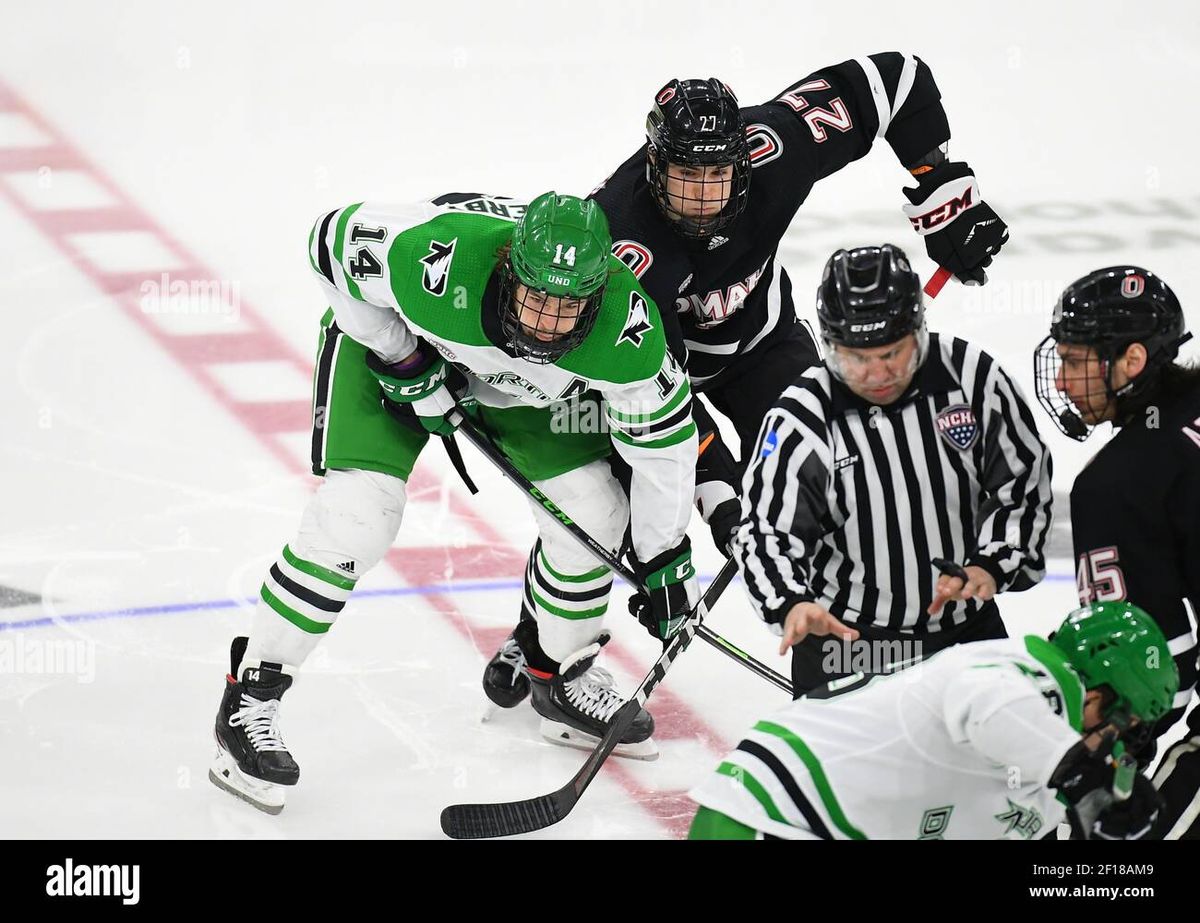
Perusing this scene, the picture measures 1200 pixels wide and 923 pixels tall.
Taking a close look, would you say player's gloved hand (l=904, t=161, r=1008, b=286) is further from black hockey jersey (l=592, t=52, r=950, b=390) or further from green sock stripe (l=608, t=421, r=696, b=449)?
green sock stripe (l=608, t=421, r=696, b=449)

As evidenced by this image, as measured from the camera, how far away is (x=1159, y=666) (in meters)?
2.38

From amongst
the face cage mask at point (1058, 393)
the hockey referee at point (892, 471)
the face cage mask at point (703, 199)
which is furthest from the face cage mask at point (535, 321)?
the face cage mask at point (1058, 393)

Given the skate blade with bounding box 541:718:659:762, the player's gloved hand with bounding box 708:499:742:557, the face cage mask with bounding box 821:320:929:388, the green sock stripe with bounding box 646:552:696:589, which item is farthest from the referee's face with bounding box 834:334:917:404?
the skate blade with bounding box 541:718:659:762

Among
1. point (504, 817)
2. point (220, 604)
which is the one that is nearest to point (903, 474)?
point (504, 817)

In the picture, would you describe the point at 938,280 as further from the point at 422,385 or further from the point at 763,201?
the point at 422,385

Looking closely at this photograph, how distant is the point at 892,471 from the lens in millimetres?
2939

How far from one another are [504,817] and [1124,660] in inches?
60.1

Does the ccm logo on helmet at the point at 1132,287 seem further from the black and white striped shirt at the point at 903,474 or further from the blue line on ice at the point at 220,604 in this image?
the blue line on ice at the point at 220,604

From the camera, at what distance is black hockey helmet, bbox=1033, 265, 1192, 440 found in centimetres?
274

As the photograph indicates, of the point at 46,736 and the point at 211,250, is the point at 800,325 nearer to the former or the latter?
the point at 46,736

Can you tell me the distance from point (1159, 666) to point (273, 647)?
190 cm

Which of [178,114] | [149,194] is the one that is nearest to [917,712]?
[149,194]

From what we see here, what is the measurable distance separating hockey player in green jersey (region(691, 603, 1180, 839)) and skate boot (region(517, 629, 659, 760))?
1.37 m

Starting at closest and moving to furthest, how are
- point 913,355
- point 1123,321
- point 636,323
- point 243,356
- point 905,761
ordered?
point 905,761
point 1123,321
point 913,355
point 636,323
point 243,356
